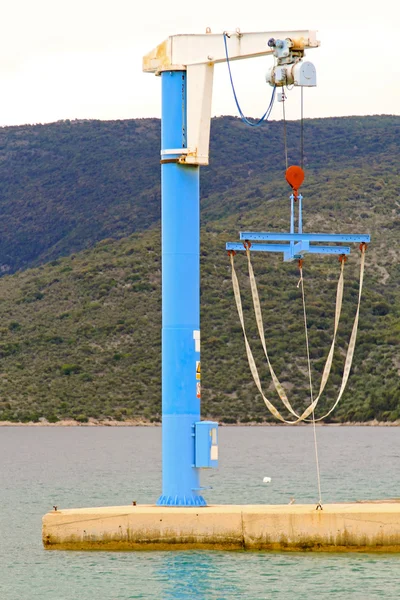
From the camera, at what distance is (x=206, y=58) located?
56.3 feet

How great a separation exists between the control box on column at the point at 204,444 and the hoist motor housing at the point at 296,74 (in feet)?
13.6

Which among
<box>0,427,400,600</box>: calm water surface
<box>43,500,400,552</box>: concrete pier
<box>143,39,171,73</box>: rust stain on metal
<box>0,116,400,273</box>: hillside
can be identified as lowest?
<box>0,427,400,600</box>: calm water surface

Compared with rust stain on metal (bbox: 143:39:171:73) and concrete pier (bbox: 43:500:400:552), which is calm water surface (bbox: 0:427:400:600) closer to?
concrete pier (bbox: 43:500:400:552)

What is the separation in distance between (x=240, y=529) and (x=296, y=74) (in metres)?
5.36

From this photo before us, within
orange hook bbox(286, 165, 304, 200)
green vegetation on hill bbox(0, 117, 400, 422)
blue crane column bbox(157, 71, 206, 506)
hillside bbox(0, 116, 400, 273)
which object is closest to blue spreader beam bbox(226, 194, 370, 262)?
orange hook bbox(286, 165, 304, 200)

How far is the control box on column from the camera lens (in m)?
16.8

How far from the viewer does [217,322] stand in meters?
79.2

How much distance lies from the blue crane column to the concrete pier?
62 cm

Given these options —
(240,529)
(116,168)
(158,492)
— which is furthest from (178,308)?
(116,168)

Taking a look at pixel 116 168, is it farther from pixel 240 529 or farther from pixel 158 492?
pixel 240 529

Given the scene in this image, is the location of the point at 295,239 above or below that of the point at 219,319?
below

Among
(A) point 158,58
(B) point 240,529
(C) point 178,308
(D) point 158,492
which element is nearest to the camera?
(B) point 240,529

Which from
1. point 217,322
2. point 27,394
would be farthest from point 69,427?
point 217,322

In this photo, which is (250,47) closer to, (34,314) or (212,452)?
(212,452)
